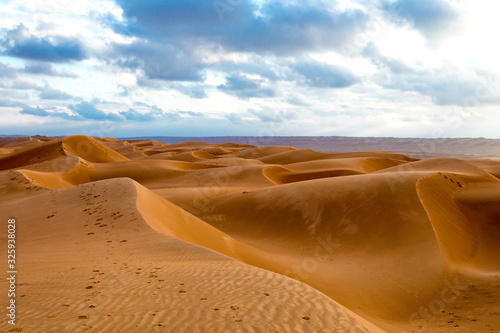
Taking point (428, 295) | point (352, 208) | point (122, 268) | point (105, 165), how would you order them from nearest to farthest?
point (122, 268) → point (428, 295) → point (352, 208) → point (105, 165)

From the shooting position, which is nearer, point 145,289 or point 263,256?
point 145,289

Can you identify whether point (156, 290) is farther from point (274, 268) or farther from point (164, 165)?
point (164, 165)

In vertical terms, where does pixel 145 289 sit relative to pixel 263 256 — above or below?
above

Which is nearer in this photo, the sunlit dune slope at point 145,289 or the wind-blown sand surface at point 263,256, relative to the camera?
the sunlit dune slope at point 145,289

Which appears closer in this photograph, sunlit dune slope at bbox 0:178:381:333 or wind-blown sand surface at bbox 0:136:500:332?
sunlit dune slope at bbox 0:178:381:333

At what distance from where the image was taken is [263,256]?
1274cm

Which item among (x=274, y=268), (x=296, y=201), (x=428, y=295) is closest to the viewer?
(x=428, y=295)

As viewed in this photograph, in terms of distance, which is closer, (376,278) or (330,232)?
(376,278)

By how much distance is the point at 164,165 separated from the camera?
36.5 m

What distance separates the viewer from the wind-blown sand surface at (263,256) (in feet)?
17.1

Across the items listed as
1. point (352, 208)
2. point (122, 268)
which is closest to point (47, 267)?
point (122, 268)

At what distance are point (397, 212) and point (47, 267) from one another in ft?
44.2

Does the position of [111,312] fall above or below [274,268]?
above

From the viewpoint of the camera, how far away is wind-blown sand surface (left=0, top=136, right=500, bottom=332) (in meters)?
5.22
